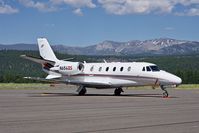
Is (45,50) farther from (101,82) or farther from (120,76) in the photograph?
(120,76)

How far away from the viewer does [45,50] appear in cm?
4316

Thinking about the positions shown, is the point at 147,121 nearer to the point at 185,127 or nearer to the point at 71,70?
the point at 185,127

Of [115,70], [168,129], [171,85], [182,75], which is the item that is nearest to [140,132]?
[168,129]

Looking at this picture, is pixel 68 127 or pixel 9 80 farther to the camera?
pixel 9 80

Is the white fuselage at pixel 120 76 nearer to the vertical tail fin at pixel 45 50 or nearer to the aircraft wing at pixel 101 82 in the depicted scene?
the aircraft wing at pixel 101 82

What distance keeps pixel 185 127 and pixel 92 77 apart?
2520 centimetres

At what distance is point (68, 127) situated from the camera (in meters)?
14.1

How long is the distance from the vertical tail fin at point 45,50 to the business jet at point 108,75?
0.44 feet

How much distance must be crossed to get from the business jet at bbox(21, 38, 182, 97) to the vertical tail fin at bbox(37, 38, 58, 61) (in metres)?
0.13

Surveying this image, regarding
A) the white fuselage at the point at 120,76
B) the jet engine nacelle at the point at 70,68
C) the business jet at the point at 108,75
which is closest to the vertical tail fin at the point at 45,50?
the business jet at the point at 108,75

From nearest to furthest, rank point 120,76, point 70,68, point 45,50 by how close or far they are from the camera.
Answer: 1. point 120,76
2. point 70,68
3. point 45,50

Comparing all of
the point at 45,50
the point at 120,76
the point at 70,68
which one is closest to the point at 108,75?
the point at 120,76

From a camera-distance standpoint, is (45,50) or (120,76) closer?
(120,76)

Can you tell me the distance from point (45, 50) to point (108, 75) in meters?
8.18
